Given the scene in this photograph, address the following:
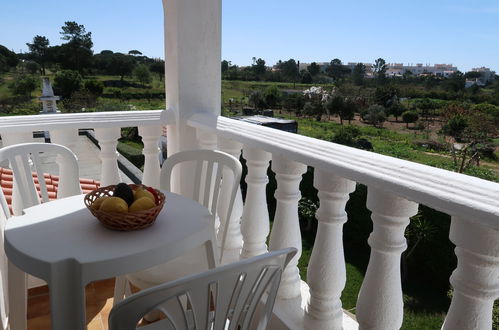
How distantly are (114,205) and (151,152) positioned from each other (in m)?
1.09

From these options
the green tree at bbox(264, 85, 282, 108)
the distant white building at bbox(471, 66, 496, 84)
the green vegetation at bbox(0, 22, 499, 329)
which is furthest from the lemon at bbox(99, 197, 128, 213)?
the green tree at bbox(264, 85, 282, 108)

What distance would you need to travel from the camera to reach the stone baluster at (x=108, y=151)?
83.0 inches

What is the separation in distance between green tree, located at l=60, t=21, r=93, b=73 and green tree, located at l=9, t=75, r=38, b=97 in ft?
1.92

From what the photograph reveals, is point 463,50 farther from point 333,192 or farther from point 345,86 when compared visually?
point 333,192

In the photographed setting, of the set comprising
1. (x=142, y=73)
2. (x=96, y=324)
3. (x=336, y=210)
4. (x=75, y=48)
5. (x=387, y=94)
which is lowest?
(x=96, y=324)

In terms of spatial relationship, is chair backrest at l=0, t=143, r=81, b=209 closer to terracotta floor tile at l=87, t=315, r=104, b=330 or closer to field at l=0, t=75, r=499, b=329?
terracotta floor tile at l=87, t=315, r=104, b=330

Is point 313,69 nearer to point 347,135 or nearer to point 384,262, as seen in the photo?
point 347,135

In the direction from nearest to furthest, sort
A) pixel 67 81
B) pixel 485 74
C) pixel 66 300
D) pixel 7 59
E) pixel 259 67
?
pixel 66 300
pixel 7 59
pixel 485 74
pixel 67 81
pixel 259 67

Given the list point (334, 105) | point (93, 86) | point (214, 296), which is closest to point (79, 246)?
point (214, 296)

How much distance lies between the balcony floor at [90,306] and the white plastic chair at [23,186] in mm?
281

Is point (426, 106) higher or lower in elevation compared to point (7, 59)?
lower

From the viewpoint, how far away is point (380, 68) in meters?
5.98

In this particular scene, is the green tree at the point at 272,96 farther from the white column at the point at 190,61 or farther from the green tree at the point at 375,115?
the white column at the point at 190,61

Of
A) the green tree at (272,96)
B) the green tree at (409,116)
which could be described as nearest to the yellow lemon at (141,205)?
the green tree at (272,96)
